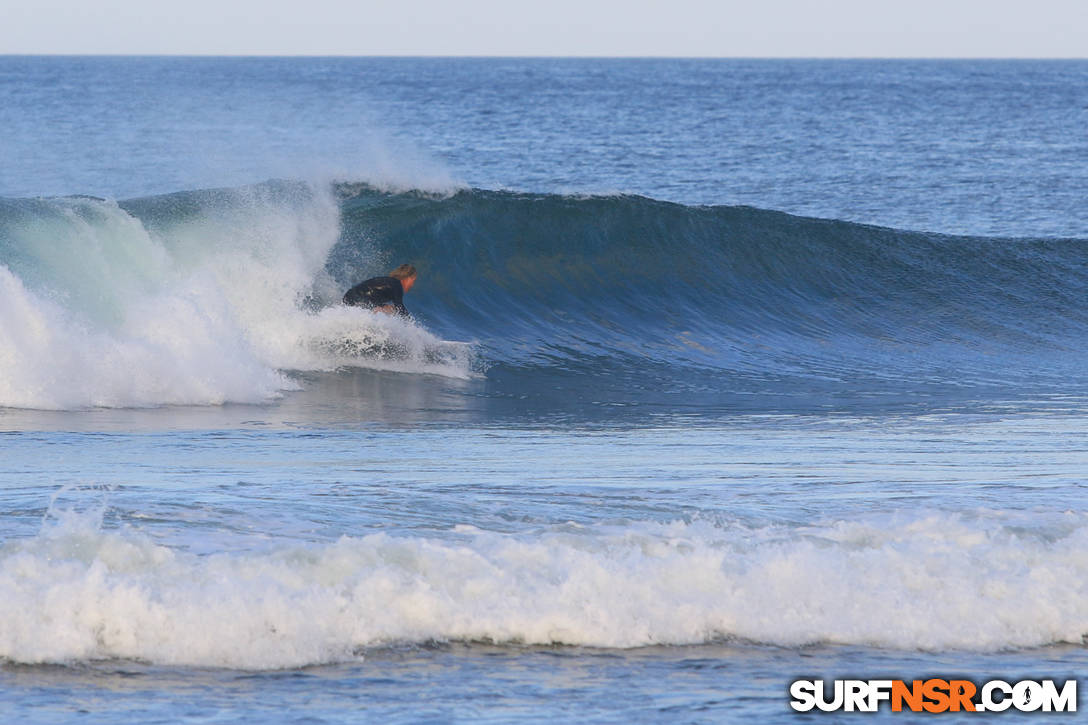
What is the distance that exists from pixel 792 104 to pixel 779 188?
36715 millimetres

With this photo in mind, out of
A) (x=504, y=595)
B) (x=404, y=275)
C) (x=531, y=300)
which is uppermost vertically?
(x=531, y=300)

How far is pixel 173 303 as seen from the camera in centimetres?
1081

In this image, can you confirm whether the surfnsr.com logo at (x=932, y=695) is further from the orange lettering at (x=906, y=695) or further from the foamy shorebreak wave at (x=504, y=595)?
the foamy shorebreak wave at (x=504, y=595)

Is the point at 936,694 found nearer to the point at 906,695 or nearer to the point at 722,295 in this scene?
the point at 906,695

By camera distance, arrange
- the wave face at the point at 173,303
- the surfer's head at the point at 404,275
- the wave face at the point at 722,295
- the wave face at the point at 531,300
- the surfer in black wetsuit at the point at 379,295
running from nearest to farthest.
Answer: the wave face at the point at 173,303 → the wave face at the point at 531,300 → the surfer in black wetsuit at the point at 379,295 → the surfer's head at the point at 404,275 → the wave face at the point at 722,295

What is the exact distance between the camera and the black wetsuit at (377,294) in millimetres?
12188

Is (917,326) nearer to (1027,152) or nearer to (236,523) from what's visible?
(236,523)

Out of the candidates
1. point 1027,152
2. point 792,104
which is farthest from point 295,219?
point 792,104

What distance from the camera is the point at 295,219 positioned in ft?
49.9

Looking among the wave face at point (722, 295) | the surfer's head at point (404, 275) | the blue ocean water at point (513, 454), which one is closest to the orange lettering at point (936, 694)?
the blue ocean water at point (513, 454)

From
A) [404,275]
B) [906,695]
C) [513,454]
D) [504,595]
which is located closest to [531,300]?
[404,275]

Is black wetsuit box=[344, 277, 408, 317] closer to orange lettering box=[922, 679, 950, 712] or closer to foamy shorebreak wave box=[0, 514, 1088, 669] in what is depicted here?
foamy shorebreak wave box=[0, 514, 1088, 669]

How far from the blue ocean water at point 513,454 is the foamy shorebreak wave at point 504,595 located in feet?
0.05

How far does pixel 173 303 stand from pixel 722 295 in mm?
7906
